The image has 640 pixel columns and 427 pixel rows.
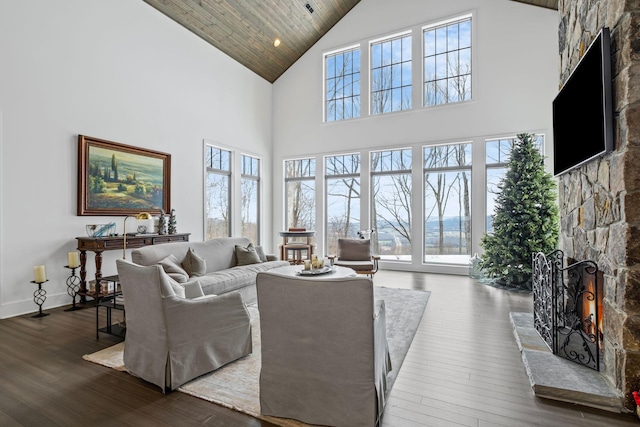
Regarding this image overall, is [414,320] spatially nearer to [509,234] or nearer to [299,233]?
[509,234]

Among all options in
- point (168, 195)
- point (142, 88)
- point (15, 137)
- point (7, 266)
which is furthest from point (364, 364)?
point (142, 88)

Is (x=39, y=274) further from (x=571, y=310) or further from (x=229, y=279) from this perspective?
(x=571, y=310)

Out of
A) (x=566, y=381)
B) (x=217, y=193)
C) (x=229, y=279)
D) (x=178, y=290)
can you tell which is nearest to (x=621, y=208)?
(x=566, y=381)

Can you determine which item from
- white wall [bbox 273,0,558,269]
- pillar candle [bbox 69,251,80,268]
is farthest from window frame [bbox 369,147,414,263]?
pillar candle [bbox 69,251,80,268]

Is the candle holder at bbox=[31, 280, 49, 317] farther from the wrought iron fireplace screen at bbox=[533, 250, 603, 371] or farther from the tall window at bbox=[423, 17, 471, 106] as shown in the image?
the tall window at bbox=[423, 17, 471, 106]

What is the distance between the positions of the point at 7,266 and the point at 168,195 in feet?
8.30

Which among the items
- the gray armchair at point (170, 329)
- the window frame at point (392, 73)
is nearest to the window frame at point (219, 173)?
the window frame at point (392, 73)

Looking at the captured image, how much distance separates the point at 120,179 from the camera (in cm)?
527

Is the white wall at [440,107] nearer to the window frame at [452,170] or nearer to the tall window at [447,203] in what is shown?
the window frame at [452,170]

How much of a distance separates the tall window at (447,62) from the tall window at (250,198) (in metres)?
4.60

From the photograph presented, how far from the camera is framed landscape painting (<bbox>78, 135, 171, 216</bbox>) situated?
4.78 metres

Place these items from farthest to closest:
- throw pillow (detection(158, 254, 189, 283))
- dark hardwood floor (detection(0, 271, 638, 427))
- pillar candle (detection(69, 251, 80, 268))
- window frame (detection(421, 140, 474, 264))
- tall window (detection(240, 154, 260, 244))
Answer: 1. tall window (detection(240, 154, 260, 244))
2. window frame (detection(421, 140, 474, 264))
3. pillar candle (detection(69, 251, 80, 268))
4. throw pillow (detection(158, 254, 189, 283))
5. dark hardwood floor (detection(0, 271, 638, 427))

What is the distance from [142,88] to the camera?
5605 millimetres

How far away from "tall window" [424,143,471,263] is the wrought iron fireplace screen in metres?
3.53
